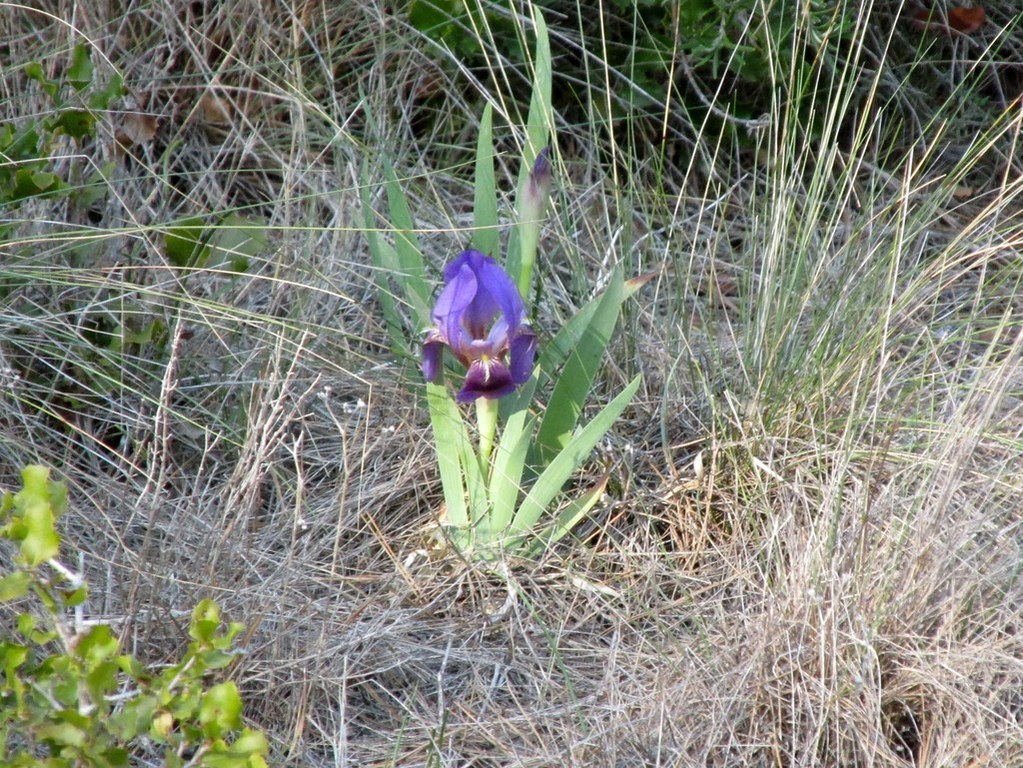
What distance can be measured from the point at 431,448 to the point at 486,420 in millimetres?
303

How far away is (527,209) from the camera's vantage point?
161 centimetres

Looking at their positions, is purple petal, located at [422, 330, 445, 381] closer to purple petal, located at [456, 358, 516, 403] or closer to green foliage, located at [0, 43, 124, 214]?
purple petal, located at [456, 358, 516, 403]

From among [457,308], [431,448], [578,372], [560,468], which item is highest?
[457,308]

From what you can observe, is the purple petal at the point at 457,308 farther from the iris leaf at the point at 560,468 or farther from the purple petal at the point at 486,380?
the iris leaf at the point at 560,468

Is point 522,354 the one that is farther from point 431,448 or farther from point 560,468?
point 431,448

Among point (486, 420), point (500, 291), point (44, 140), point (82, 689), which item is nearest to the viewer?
point (82, 689)

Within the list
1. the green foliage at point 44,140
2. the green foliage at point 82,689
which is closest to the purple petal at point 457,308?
the green foliage at point 82,689

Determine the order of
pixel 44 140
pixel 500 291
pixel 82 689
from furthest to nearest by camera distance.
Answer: pixel 44 140 → pixel 500 291 → pixel 82 689

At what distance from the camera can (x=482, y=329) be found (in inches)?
60.5

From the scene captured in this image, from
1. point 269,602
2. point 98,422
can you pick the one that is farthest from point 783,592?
point 98,422

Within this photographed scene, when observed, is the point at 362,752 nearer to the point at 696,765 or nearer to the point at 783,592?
the point at 696,765

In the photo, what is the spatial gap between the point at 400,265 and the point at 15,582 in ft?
2.77

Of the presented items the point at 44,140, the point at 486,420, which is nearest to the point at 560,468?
the point at 486,420

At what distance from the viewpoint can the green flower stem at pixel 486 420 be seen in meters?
1.63
